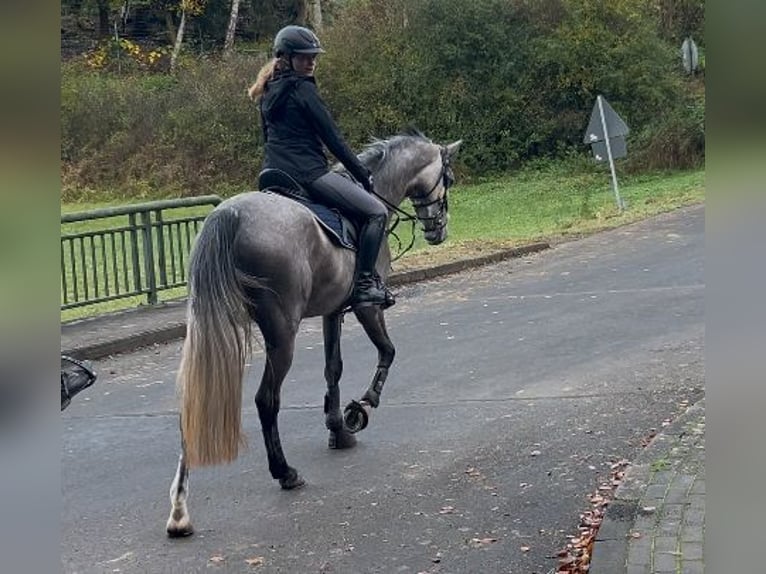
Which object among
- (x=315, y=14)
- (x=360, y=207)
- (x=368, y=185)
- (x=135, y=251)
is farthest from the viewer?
(x=315, y=14)

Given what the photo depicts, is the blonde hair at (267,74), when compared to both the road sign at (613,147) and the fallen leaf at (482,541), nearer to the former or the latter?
the fallen leaf at (482,541)

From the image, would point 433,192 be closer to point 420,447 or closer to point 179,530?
point 420,447

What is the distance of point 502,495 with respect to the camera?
6445 mm

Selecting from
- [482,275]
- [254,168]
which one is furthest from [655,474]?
[254,168]

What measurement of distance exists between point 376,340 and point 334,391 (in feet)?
1.55

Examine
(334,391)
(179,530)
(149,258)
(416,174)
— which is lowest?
(179,530)

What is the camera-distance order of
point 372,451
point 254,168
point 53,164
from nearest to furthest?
point 53,164
point 372,451
point 254,168

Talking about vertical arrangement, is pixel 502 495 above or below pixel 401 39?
below

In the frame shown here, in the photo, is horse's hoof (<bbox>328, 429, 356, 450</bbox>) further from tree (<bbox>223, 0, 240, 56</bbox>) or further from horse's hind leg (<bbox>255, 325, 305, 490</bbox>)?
tree (<bbox>223, 0, 240, 56</bbox>)

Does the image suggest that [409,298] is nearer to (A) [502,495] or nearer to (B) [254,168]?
(A) [502,495]

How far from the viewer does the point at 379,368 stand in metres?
7.79

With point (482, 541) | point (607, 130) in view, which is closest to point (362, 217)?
point (482, 541)

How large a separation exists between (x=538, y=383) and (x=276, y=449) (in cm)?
320

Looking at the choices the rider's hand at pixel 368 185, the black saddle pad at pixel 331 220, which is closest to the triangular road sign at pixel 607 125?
the rider's hand at pixel 368 185
